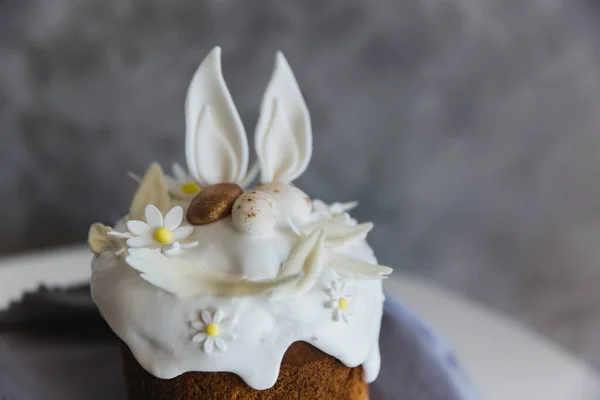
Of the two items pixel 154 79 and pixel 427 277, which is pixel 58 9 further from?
pixel 427 277

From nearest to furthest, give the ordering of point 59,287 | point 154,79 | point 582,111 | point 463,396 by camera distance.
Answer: point 463,396, point 59,287, point 154,79, point 582,111

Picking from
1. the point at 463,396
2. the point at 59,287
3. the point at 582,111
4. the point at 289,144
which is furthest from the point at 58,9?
the point at 582,111

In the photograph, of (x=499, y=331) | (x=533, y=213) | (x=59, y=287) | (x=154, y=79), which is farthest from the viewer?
(x=533, y=213)

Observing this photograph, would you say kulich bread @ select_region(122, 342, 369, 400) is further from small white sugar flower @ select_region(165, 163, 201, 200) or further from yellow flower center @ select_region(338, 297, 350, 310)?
small white sugar flower @ select_region(165, 163, 201, 200)

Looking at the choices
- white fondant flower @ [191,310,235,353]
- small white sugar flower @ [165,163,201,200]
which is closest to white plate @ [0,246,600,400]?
small white sugar flower @ [165,163,201,200]

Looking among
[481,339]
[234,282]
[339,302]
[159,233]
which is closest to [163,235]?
[159,233]

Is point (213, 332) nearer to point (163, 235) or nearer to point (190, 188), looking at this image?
point (163, 235)
